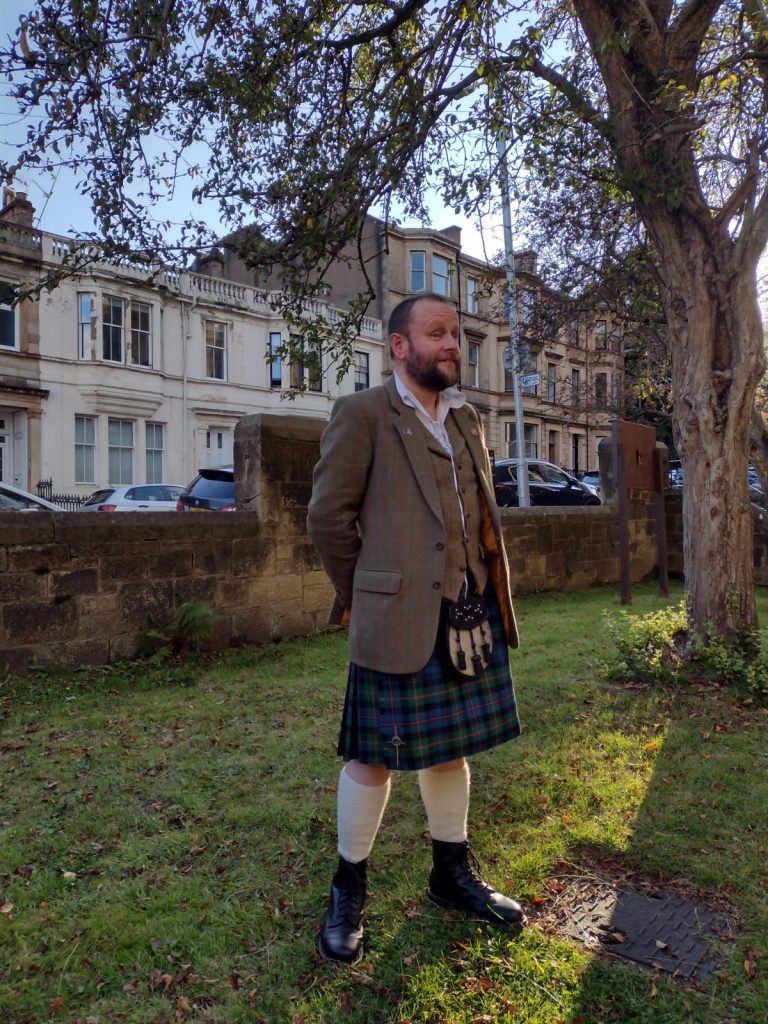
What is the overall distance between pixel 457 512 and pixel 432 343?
21.7 inches

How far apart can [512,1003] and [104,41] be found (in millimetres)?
5404

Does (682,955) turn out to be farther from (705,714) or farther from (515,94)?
(515,94)

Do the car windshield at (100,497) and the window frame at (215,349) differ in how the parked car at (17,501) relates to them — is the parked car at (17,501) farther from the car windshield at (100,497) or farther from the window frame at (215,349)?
the window frame at (215,349)

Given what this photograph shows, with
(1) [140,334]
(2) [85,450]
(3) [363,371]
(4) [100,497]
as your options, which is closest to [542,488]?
(4) [100,497]

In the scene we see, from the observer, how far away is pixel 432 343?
2.44m

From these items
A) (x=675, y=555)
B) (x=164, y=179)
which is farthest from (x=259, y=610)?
(x=675, y=555)

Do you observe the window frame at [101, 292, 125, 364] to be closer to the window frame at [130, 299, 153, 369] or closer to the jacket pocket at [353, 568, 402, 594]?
the window frame at [130, 299, 153, 369]

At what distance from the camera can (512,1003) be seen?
205cm

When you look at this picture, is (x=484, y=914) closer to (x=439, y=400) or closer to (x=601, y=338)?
(x=439, y=400)

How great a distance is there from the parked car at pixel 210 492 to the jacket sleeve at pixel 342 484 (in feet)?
28.3

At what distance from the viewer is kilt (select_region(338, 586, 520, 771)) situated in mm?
2309

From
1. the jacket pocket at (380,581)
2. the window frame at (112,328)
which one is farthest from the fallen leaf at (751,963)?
the window frame at (112,328)

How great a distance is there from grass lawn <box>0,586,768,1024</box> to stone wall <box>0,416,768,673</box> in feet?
1.59

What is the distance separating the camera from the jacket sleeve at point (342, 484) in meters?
2.35
